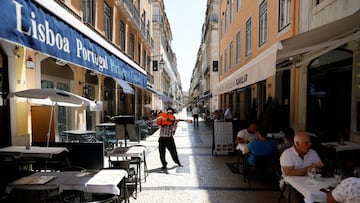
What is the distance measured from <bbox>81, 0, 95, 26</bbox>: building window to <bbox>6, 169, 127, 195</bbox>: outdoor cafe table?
371 inches

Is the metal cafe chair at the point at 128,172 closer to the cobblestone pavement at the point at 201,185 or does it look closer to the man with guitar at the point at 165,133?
the cobblestone pavement at the point at 201,185

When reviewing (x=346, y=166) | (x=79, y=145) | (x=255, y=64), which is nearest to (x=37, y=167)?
(x=79, y=145)

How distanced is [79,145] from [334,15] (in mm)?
7035

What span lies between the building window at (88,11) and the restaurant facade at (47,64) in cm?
261

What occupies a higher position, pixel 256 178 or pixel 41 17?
pixel 41 17

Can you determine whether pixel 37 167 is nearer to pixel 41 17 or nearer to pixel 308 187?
pixel 41 17

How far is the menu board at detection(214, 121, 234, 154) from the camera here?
395 inches

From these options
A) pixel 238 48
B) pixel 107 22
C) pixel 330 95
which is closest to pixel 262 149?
pixel 330 95

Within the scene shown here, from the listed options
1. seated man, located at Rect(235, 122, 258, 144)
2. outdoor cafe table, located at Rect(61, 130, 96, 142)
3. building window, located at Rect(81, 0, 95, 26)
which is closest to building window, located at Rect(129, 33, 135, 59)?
building window, located at Rect(81, 0, 95, 26)

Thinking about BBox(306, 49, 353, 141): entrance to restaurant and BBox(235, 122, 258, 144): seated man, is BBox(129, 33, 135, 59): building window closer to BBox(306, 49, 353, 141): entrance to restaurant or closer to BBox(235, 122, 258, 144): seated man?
BBox(235, 122, 258, 144): seated man

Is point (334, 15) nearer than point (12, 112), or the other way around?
point (12, 112)

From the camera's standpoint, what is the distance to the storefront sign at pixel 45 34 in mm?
2459

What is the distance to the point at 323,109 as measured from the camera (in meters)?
8.40

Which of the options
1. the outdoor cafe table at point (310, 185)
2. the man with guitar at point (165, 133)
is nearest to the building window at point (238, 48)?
the man with guitar at point (165, 133)
